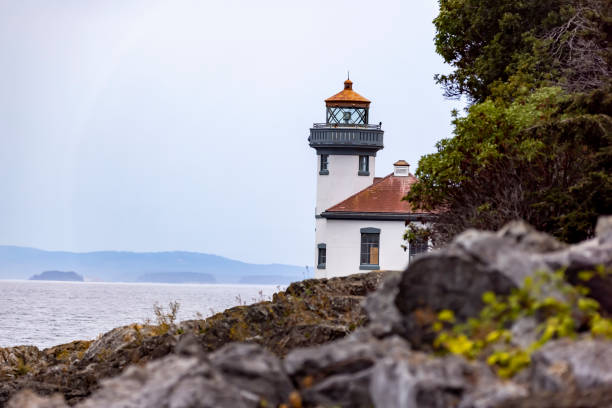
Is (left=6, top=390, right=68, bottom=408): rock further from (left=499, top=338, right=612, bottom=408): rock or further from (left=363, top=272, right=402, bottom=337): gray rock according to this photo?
(left=499, top=338, right=612, bottom=408): rock

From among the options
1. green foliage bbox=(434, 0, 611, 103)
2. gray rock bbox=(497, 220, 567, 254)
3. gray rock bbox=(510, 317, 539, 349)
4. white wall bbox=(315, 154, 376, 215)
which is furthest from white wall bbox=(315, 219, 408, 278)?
gray rock bbox=(510, 317, 539, 349)

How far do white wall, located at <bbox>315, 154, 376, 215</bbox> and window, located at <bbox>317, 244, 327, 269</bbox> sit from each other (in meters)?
2.57

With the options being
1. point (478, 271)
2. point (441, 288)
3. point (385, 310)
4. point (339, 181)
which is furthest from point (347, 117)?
point (478, 271)

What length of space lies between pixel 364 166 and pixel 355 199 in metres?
3.19

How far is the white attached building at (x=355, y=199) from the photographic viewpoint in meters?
43.6

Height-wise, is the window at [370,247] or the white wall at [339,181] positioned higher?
the white wall at [339,181]

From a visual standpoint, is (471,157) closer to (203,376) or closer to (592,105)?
(592,105)

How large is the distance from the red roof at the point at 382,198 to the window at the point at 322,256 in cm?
220

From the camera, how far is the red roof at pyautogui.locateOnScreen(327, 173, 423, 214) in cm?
4403

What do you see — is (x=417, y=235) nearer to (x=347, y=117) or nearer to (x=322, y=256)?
(x=322, y=256)

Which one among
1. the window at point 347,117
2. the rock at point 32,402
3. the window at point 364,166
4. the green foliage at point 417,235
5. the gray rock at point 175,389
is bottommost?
the rock at point 32,402

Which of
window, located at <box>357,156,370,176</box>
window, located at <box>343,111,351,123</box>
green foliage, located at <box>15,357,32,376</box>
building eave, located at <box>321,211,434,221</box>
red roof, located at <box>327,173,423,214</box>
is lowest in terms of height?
green foliage, located at <box>15,357,32,376</box>

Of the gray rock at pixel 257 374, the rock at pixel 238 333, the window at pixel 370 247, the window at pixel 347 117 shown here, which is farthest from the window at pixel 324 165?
the gray rock at pixel 257 374

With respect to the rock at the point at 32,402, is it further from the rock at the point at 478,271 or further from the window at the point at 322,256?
the window at the point at 322,256
